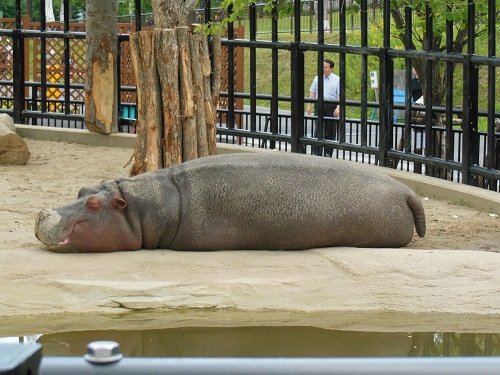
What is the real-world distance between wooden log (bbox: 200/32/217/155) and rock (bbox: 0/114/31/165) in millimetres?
2984

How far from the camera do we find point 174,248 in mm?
6645

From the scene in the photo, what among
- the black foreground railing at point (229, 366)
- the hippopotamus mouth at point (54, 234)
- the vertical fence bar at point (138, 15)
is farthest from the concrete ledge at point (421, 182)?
the black foreground railing at point (229, 366)

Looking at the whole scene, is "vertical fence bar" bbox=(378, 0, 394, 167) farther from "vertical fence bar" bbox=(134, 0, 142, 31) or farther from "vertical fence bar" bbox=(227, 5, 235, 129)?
"vertical fence bar" bbox=(134, 0, 142, 31)

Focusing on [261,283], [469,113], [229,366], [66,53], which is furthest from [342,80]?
[229,366]

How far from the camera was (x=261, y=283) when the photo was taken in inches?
231

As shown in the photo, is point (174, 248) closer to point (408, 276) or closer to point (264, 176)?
point (264, 176)

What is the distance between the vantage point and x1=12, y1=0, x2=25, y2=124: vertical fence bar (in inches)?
560

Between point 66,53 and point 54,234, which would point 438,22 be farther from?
point 54,234

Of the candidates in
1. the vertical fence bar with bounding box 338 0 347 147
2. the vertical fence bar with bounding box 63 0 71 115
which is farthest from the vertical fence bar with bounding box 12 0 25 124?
the vertical fence bar with bounding box 338 0 347 147

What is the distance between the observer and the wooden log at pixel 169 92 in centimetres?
891

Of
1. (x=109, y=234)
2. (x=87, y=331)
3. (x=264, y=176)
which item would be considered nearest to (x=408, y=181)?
(x=264, y=176)

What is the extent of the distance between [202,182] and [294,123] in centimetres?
541

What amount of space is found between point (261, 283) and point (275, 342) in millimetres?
664

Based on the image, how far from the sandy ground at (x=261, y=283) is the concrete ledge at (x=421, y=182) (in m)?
2.90
